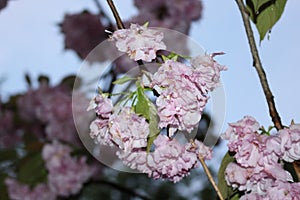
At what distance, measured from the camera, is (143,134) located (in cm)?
67

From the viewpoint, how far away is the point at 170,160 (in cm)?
72

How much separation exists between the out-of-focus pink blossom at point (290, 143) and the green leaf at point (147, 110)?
0.16 meters

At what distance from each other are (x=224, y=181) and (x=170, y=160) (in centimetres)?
12

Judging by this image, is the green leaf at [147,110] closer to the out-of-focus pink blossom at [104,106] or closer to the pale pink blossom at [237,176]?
the out-of-focus pink blossom at [104,106]

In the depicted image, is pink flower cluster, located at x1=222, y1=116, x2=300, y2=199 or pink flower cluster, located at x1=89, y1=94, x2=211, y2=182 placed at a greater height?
pink flower cluster, located at x1=89, y1=94, x2=211, y2=182

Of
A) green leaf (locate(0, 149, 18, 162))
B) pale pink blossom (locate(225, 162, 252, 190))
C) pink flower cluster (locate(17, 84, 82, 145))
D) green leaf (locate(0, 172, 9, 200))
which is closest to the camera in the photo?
pale pink blossom (locate(225, 162, 252, 190))

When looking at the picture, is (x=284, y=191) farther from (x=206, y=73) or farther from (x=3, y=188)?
(x=3, y=188)

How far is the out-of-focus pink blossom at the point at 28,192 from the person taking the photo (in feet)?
6.66

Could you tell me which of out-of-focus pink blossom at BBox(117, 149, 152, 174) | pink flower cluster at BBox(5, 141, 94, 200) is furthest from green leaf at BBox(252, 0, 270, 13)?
pink flower cluster at BBox(5, 141, 94, 200)

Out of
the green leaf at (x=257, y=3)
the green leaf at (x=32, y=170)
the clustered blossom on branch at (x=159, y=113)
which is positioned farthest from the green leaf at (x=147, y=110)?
the green leaf at (x=32, y=170)

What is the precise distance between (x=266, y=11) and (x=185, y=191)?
3.89 metres

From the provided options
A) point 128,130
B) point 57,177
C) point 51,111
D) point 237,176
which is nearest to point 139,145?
point 128,130

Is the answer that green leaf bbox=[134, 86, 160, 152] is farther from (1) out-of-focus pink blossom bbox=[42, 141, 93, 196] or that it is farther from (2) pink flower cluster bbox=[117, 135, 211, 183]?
(1) out-of-focus pink blossom bbox=[42, 141, 93, 196]

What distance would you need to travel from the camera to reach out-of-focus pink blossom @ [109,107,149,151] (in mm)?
665
